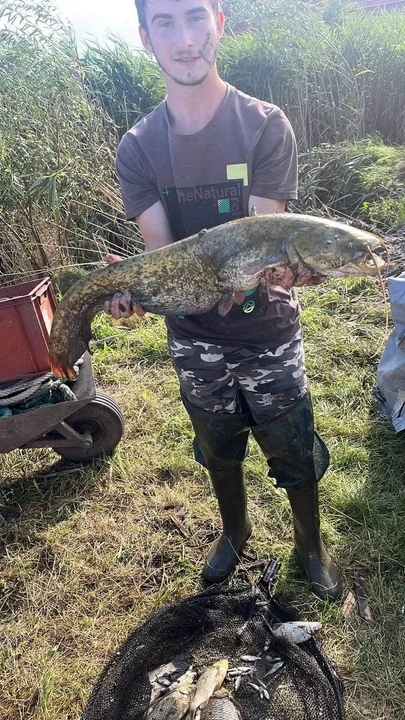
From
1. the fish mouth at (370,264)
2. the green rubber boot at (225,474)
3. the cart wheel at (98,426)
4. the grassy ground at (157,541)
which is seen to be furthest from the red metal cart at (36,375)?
the fish mouth at (370,264)

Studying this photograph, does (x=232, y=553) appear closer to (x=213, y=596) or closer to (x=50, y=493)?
(x=213, y=596)

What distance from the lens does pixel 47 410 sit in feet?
9.66

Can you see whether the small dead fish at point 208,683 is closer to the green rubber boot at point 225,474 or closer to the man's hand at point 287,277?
the green rubber boot at point 225,474

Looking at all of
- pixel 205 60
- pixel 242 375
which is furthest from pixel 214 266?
pixel 205 60

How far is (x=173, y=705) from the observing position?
1.87 metres

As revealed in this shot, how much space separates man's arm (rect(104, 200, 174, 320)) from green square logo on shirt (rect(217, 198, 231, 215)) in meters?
0.23

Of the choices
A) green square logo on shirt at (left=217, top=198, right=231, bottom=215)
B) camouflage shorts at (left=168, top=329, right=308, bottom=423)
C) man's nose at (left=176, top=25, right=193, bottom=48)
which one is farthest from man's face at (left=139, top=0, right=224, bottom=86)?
camouflage shorts at (left=168, top=329, right=308, bottom=423)

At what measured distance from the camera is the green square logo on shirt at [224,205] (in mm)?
1955

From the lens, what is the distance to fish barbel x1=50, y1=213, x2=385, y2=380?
1697 millimetres

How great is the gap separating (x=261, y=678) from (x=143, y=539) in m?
1.02

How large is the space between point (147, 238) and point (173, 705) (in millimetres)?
1769

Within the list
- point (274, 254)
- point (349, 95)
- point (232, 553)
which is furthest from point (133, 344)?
point (349, 95)

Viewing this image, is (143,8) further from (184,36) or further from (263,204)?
(263,204)

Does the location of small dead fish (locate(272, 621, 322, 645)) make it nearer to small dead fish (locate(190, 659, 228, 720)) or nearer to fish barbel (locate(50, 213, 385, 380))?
small dead fish (locate(190, 659, 228, 720))
